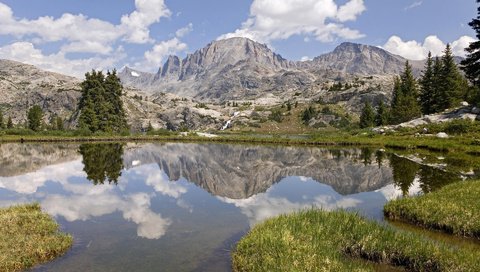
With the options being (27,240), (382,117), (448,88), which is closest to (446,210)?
(27,240)

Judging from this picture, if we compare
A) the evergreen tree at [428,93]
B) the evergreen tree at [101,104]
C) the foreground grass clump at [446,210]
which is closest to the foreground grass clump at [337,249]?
the foreground grass clump at [446,210]

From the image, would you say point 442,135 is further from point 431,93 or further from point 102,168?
point 102,168

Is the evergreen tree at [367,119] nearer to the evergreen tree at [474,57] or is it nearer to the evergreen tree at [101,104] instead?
the evergreen tree at [474,57]

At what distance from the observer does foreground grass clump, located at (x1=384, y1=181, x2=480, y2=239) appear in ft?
62.4

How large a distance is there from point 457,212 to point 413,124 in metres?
78.2

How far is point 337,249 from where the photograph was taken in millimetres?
15625

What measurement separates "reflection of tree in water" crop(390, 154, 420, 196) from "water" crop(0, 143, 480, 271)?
0.12 metres

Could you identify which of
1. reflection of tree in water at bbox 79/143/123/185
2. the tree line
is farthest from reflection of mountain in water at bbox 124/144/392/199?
the tree line

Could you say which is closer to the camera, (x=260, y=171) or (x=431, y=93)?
(x=260, y=171)

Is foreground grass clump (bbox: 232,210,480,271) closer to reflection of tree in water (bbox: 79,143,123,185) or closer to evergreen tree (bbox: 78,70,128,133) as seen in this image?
reflection of tree in water (bbox: 79,143,123,185)

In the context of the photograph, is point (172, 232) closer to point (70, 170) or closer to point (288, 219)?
point (288, 219)

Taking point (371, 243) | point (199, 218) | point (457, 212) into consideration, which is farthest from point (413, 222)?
point (199, 218)

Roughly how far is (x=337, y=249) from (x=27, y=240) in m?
13.9

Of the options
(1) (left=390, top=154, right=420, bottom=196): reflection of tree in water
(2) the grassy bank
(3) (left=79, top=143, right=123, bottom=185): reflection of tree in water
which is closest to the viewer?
(1) (left=390, top=154, right=420, bottom=196): reflection of tree in water
